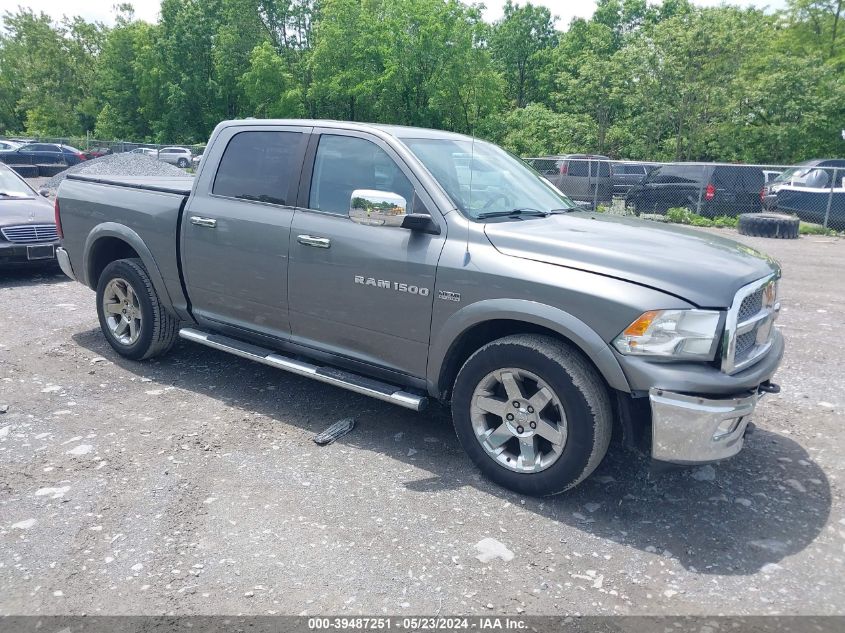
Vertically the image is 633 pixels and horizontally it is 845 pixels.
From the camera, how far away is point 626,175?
62.9ft

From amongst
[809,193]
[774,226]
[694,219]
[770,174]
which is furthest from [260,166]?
[770,174]

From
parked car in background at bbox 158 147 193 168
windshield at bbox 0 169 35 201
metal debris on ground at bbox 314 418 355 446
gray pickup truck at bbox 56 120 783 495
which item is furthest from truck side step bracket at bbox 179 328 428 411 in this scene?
parked car in background at bbox 158 147 193 168

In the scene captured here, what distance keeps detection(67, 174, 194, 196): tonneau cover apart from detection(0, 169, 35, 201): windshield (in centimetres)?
403

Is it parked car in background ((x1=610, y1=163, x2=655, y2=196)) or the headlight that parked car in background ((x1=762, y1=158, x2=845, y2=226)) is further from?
the headlight

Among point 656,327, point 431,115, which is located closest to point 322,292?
point 656,327

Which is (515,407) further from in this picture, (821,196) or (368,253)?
(821,196)

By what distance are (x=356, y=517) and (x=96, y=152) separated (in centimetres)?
3575

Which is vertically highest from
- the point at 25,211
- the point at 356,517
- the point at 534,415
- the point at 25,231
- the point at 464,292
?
the point at 464,292

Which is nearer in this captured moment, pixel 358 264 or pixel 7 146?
pixel 358 264

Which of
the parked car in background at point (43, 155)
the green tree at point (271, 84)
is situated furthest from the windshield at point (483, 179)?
the green tree at point (271, 84)

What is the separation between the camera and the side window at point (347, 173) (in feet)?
14.0

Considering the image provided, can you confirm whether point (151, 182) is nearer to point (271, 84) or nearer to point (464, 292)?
point (464, 292)

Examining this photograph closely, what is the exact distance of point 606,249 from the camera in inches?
142

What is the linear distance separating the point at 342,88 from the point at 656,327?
126 ft
